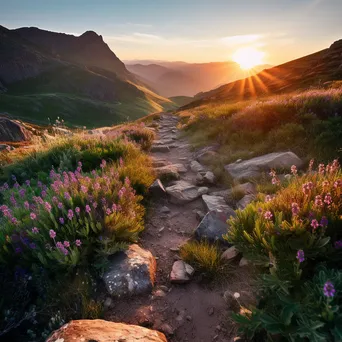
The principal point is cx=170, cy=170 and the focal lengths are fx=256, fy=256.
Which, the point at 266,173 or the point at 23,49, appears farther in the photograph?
the point at 23,49

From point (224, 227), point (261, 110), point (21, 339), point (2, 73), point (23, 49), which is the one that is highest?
point (23, 49)

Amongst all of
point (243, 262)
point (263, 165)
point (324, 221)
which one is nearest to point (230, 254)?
point (243, 262)

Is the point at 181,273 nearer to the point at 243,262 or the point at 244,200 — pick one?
the point at 243,262

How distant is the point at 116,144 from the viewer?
28.2 feet

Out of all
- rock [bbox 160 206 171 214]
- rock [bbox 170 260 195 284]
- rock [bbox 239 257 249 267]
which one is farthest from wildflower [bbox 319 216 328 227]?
rock [bbox 160 206 171 214]

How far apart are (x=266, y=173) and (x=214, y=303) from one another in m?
4.05

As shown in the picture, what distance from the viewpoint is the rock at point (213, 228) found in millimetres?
4336

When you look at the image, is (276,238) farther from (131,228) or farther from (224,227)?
(131,228)

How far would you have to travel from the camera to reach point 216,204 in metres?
5.40

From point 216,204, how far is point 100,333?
353 centimetres

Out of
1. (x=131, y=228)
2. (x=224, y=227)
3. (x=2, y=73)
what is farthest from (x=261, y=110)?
(x=2, y=73)

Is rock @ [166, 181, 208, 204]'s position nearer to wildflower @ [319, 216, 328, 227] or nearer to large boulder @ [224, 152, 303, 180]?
large boulder @ [224, 152, 303, 180]

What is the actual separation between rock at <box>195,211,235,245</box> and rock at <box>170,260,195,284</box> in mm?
745

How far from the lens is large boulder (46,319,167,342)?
226 centimetres
